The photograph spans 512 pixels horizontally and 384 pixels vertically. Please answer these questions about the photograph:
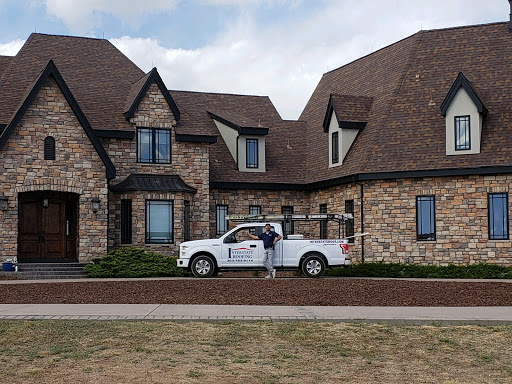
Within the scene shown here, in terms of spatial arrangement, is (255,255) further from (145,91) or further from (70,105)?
(145,91)

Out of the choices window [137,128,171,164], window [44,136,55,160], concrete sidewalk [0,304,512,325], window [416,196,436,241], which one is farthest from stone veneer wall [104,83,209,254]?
concrete sidewalk [0,304,512,325]

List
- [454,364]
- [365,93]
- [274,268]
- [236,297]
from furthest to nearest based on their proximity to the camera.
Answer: [365,93], [274,268], [236,297], [454,364]

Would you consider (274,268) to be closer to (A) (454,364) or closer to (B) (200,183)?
(B) (200,183)

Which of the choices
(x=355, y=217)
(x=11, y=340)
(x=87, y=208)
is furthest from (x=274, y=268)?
(x=11, y=340)

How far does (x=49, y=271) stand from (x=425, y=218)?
13.0 m

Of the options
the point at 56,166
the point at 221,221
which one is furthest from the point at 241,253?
the point at 221,221

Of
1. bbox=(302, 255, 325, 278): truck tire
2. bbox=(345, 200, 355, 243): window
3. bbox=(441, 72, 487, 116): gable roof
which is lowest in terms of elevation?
bbox=(302, 255, 325, 278): truck tire

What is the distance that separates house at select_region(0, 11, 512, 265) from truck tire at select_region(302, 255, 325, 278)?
4.18m

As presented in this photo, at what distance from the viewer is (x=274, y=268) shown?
24.2 m

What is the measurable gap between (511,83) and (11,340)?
22.2 meters

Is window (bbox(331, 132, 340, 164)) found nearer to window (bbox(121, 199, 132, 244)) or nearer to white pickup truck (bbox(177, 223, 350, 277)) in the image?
white pickup truck (bbox(177, 223, 350, 277))

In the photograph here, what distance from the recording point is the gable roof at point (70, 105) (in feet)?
86.8

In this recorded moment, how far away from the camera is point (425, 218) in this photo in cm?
2734

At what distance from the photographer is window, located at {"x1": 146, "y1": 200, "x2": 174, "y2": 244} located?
29094 mm
